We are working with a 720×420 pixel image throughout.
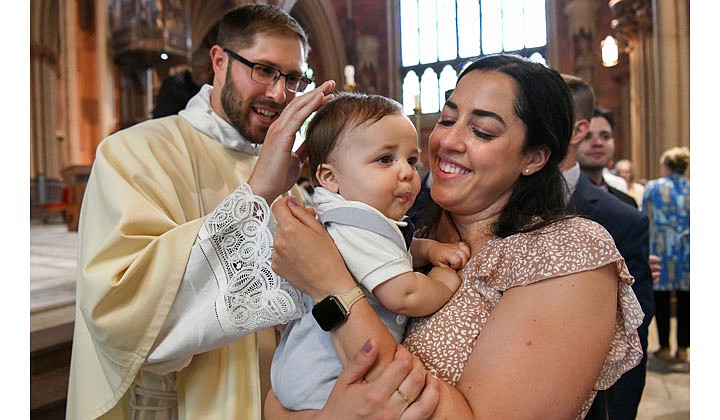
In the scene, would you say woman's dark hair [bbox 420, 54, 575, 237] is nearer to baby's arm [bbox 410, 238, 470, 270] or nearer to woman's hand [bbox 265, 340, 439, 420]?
baby's arm [bbox 410, 238, 470, 270]

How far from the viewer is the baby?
3.85 ft

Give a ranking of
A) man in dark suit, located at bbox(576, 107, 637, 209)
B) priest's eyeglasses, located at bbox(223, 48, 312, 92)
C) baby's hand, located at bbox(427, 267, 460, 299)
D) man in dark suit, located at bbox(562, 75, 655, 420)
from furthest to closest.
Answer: man in dark suit, located at bbox(576, 107, 637, 209) → man in dark suit, located at bbox(562, 75, 655, 420) → priest's eyeglasses, located at bbox(223, 48, 312, 92) → baby's hand, located at bbox(427, 267, 460, 299)

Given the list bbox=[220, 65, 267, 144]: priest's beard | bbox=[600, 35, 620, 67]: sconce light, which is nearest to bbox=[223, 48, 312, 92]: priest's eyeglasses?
bbox=[220, 65, 267, 144]: priest's beard

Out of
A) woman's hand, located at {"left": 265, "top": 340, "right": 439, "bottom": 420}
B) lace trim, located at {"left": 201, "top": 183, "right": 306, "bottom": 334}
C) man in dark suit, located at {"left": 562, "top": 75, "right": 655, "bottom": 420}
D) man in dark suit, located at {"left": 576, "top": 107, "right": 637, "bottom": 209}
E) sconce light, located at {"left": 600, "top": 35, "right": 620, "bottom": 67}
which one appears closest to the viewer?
woman's hand, located at {"left": 265, "top": 340, "right": 439, "bottom": 420}

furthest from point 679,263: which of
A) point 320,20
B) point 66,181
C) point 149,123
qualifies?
Result: point 320,20

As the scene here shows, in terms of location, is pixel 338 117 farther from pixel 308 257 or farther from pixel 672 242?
pixel 672 242

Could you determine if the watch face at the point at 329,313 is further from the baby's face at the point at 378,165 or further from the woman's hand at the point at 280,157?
the woman's hand at the point at 280,157

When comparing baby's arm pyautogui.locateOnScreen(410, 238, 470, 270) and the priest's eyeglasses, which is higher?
the priest's eyeglasses

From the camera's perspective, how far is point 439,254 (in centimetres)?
137

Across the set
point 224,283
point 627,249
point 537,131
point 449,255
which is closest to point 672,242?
point 627,249

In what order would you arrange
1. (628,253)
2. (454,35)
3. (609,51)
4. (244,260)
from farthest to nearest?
(454,35) < (609,51) < (628,253) < (244,260)

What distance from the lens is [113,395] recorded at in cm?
159

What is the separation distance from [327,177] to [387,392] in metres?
0.50

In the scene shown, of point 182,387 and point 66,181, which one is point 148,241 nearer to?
point 182,387
